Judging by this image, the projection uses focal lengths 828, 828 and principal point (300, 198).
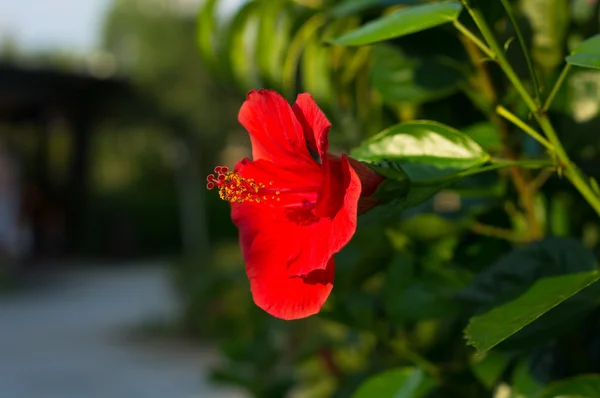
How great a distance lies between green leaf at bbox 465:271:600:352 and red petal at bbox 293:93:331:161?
13 centimetres

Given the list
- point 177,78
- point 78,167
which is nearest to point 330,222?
point 78,167

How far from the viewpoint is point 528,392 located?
597 mm

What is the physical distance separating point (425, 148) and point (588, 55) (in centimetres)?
11

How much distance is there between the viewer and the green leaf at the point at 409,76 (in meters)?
0.69

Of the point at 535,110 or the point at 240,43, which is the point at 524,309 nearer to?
the point at 535,110

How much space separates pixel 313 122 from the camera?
41 centimetres

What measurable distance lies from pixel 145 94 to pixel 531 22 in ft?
32.9

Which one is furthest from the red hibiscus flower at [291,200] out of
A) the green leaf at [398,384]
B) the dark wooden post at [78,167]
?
the dark wooden post at [78,167]

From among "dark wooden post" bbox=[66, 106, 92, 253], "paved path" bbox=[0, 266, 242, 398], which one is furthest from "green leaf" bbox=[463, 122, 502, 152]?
"dark wooden post" bbox=[66, 106, 92, 253]

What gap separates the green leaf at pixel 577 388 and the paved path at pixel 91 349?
4.03m

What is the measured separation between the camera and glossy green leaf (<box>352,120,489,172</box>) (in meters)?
0.48

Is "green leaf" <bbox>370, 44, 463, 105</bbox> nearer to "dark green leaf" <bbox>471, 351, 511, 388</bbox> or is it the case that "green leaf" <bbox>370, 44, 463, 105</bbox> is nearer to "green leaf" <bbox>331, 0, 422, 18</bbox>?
"green leaf" <bbox>331, 0, 422, 18</bbox>

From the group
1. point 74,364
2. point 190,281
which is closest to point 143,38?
point 190,281

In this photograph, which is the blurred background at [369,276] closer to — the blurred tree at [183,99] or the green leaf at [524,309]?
the green leaf at [524,309]
